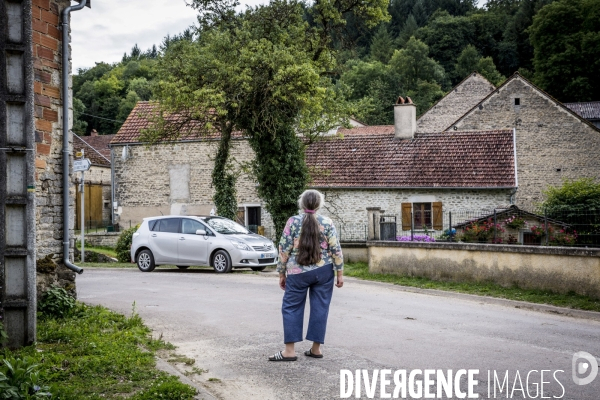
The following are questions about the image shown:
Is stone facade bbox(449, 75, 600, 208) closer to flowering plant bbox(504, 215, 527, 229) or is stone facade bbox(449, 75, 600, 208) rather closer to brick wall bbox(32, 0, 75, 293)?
flowering plant bbox(504, 215, 527, 229)

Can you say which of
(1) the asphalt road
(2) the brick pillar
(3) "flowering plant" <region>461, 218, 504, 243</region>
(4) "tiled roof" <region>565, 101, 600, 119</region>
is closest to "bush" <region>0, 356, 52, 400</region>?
(1) the asphalt road

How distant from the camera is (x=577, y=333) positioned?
892cm

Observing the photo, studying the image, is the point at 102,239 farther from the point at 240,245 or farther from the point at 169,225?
the point at 240,245

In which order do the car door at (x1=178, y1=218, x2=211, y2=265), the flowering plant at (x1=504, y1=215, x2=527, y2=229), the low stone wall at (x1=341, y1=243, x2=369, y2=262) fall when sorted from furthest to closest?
1. the low stone wall at (x1=341, y1=243, x2=369, y2=262)
2. the car door at (x1=178, y1=218, x2=211, y2=265)
3. the flowering plant at (x1=504, y1=215, x2=527, y2=229)

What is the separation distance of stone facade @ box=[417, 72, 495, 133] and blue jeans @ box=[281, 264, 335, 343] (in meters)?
41.8

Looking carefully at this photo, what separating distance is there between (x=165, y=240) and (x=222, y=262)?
1.92 meters

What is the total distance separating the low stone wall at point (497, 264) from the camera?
11.8m

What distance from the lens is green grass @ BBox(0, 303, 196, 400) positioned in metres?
5.41

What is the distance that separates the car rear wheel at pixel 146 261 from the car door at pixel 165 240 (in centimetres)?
22

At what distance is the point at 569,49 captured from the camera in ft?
200

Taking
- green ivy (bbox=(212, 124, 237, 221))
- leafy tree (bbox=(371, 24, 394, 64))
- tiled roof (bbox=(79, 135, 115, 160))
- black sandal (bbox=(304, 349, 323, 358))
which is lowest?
black sandal (bbox=(304, 349, 323, 358))

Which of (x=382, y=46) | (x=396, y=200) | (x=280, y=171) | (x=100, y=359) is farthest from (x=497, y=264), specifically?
(x=382, y=46)

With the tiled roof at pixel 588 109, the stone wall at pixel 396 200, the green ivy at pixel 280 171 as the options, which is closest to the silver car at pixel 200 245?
the green ivy at pixel 280 171

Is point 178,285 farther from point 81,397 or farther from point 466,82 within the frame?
point 466,82
